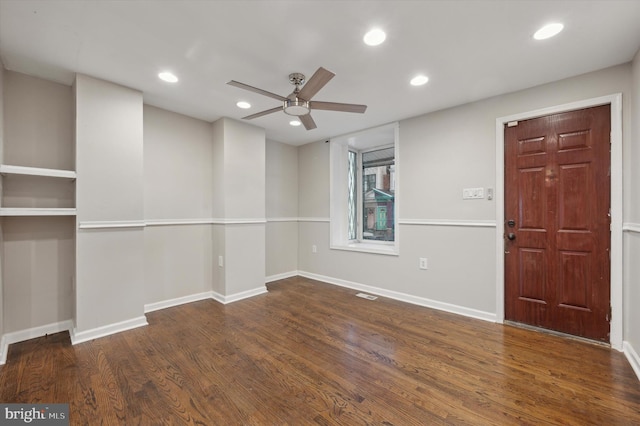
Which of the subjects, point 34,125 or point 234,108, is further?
point 234,108

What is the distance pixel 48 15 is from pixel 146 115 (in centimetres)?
148

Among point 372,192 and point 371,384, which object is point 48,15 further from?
point 372,192

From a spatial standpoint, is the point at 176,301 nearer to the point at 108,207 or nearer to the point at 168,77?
the point at 108,207

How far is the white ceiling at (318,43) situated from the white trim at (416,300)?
2.37 m

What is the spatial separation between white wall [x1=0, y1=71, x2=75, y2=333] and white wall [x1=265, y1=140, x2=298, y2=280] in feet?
8.26

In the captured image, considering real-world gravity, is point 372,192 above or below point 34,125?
below

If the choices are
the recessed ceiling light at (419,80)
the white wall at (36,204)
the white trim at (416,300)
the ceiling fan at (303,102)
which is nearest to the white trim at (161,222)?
the white wall at (36,204)

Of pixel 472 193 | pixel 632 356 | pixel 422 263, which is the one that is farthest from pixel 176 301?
pixel 632 356

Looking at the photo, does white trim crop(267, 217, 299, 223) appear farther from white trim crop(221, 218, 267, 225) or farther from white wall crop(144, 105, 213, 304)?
white wall crop(144, 105, 213, 304)

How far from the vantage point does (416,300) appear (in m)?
3.44

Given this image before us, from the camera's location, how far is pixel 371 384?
1831 millimetres

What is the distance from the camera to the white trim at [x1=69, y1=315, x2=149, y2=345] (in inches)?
94.6

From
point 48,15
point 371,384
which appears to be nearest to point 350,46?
point 48,15

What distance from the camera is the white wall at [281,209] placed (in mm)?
4609
